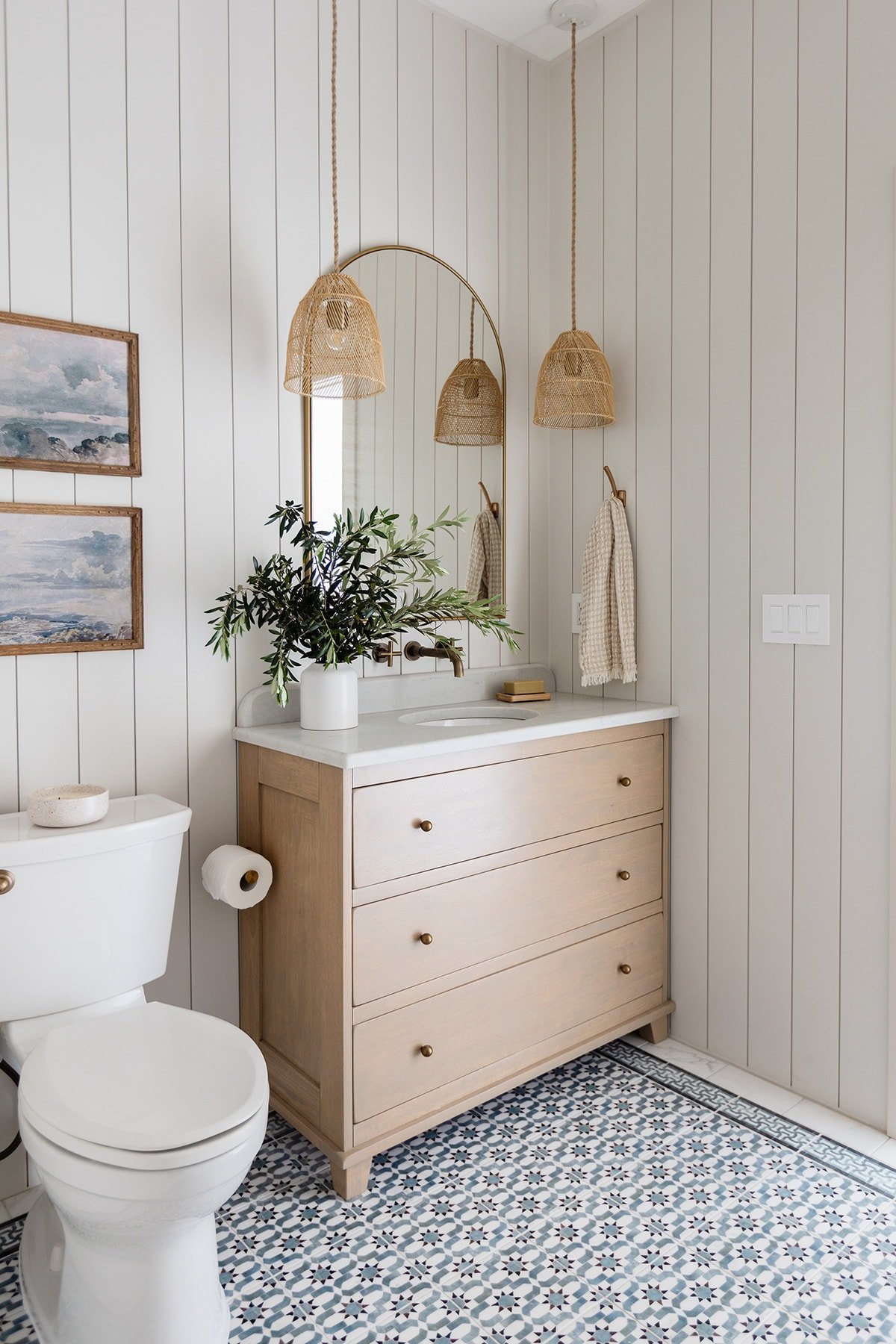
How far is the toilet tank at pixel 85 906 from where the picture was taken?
5.28 feet

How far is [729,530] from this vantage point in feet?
7.50

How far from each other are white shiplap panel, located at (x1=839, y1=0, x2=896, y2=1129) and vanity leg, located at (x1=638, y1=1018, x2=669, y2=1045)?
1.59ft

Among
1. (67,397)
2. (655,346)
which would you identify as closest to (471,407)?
(655,346)

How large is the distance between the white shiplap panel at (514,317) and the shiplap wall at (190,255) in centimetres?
25

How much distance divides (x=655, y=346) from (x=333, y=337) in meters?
0.93

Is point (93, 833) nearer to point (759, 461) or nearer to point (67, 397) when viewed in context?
point (67, 397)

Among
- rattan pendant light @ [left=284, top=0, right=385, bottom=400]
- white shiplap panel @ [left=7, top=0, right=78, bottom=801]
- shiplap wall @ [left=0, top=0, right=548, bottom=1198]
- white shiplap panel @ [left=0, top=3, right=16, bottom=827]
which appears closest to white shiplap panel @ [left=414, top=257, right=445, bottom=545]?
shiplap wall @ [left=0, top=0, right=548, bottom=1198]

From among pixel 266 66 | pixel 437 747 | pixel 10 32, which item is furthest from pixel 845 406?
pixel 10 32

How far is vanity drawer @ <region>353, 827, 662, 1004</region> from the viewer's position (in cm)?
184

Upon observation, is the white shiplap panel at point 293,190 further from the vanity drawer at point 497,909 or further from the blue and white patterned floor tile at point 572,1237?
the blue and white patterned floor tile at point 572,1237

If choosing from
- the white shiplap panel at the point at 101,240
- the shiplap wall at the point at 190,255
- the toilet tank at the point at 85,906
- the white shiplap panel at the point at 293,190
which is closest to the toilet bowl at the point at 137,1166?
the toilet tank at the point at 85,906

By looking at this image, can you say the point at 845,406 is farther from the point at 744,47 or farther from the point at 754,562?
the point at 744,47

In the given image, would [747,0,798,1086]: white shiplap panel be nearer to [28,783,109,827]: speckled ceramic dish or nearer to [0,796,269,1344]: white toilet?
[0,796,269,1344]: white toilet

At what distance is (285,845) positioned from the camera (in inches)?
77.8
